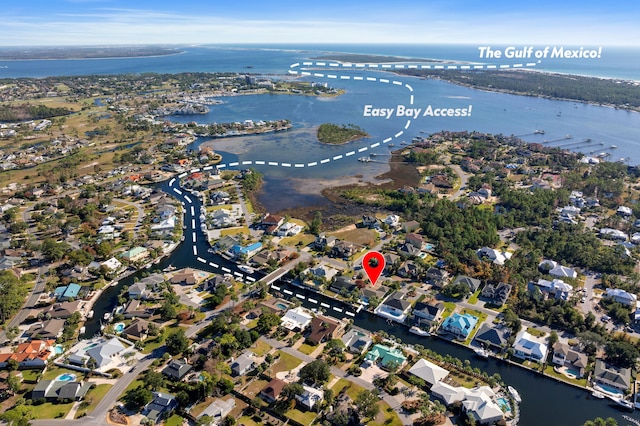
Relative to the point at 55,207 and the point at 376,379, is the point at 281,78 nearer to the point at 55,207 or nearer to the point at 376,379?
the point at 55,207

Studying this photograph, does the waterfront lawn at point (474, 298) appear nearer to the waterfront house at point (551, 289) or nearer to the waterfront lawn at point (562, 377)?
the waterfront house at point (551, 289)

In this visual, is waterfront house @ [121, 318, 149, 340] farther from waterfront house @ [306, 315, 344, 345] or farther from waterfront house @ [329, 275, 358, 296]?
waterfront house @ [329, 275, 358, 296]

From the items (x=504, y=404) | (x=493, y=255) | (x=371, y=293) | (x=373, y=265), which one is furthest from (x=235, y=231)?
(x=504, y=404)

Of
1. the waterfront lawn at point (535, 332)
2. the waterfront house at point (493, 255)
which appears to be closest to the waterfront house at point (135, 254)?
the waterfront house at point (493, 255)

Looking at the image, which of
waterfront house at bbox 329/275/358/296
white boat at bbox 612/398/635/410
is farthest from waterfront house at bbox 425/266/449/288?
white boat at bbox 612/398/635/410

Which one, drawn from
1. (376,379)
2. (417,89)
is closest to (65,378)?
(376,379)
